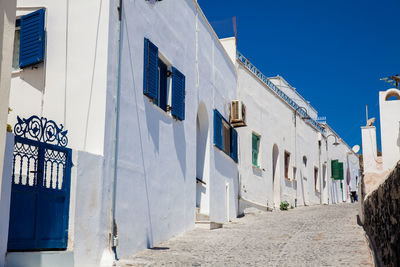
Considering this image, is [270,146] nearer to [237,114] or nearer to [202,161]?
[237,114]

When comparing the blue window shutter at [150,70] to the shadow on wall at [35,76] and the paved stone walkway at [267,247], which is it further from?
the paved stone walkway at [267,247]

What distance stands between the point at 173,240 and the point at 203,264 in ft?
8.73

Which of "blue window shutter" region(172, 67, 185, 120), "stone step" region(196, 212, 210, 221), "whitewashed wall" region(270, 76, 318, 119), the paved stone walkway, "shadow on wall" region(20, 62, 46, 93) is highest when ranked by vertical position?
"whitewashed wall" region(270, 76, 318, 119)

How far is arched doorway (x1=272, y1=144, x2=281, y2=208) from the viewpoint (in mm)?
22781

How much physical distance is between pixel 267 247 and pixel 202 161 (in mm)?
4847

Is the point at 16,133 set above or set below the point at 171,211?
above

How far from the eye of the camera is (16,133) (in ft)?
21.0

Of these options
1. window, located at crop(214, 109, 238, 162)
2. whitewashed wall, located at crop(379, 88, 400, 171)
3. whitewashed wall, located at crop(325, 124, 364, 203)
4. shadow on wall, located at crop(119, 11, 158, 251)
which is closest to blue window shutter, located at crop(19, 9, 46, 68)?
shadow on wall, located at crop(119, 11, 158, 251)

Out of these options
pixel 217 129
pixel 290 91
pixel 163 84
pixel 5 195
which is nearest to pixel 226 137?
pixel 217 129

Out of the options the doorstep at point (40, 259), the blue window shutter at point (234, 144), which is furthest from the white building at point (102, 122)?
the blue window shutter at point (234, 144)

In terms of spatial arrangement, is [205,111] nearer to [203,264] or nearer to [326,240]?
[326,240]

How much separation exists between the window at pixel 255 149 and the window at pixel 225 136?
9.12ft

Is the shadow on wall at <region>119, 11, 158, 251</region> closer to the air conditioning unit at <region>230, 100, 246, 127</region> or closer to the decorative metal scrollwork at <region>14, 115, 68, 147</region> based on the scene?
the decorative metal scrollwork at <region>14, 115, 68, 147</region>

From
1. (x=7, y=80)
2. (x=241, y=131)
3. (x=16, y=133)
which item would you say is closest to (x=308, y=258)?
(x=16, y=133)
